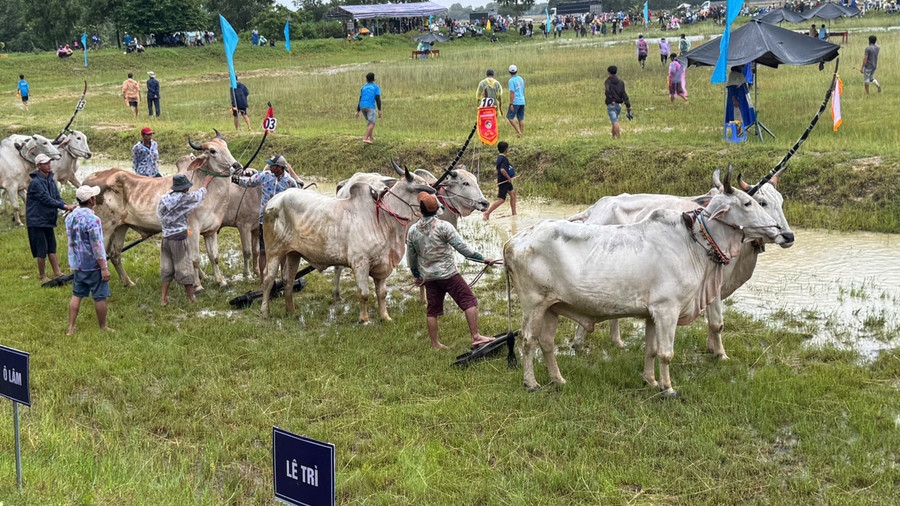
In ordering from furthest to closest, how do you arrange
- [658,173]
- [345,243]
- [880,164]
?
1. [658,173]
2. [880,164]
3. [345,243]

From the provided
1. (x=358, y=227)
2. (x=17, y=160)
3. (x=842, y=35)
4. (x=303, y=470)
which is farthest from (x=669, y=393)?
(x=842, y=35)

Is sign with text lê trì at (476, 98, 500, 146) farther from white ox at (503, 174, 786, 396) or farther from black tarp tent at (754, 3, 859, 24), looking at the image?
black tarp tent at (754, 3, 859, 24)

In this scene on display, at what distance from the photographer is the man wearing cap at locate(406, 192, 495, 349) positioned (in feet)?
27.5

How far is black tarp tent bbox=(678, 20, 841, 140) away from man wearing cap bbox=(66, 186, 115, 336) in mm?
12412

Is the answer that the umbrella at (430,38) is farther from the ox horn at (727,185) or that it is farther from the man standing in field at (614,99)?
the ox horn at (727,185)

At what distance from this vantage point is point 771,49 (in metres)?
17.3

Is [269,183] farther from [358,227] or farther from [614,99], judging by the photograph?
[614,99]

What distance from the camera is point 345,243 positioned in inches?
390

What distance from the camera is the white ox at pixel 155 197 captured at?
37.8 ft

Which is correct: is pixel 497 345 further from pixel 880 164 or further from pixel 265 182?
pixel 880 164

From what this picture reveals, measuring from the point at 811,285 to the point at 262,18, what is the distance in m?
56.6

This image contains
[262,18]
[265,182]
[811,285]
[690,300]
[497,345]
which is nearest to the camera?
[690,300]

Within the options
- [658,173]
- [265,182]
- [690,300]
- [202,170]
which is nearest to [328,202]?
[265,182]

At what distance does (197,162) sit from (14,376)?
20.0 feet
